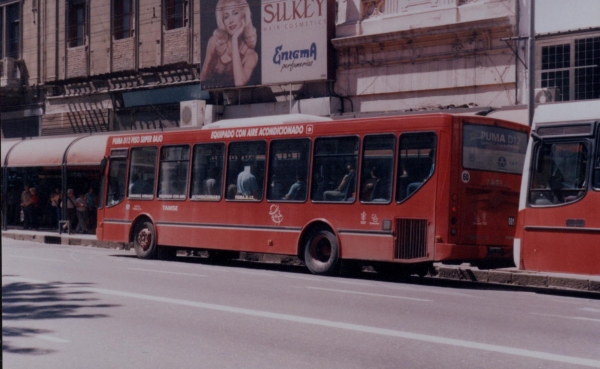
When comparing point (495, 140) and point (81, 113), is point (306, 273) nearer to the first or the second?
point (495, 140)

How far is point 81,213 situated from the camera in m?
29.2

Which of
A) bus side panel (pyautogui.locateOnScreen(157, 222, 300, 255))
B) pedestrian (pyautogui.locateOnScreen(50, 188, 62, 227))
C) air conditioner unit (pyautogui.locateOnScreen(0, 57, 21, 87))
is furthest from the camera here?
air conditioner unit (pyautogui.locateOnScreen(0, 57, 21, 87))

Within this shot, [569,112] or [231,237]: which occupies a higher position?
[569,112]

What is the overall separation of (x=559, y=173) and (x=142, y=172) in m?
10.4

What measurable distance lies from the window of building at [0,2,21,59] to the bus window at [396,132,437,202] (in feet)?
93.5

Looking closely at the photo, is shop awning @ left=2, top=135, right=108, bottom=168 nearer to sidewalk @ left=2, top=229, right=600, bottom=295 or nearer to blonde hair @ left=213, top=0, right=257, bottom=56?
blonde hair @ left=213, top=0, right=257, bottom=56

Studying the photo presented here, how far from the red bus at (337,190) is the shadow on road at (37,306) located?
4766 millimetres

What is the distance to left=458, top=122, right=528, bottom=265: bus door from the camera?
45.1 ft

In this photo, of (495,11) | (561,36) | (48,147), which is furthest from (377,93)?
(48,147)

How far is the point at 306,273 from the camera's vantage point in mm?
16312

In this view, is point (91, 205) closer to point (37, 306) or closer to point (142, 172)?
point (142, 172)

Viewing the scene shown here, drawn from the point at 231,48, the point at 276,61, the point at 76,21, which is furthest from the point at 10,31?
the point at 276,61

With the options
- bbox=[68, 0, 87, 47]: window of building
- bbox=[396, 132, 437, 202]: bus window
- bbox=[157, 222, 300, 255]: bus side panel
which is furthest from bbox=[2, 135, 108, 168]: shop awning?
bbox=[396, 132, 437, 202]: bus window

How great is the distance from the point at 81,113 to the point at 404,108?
53.2 feet
